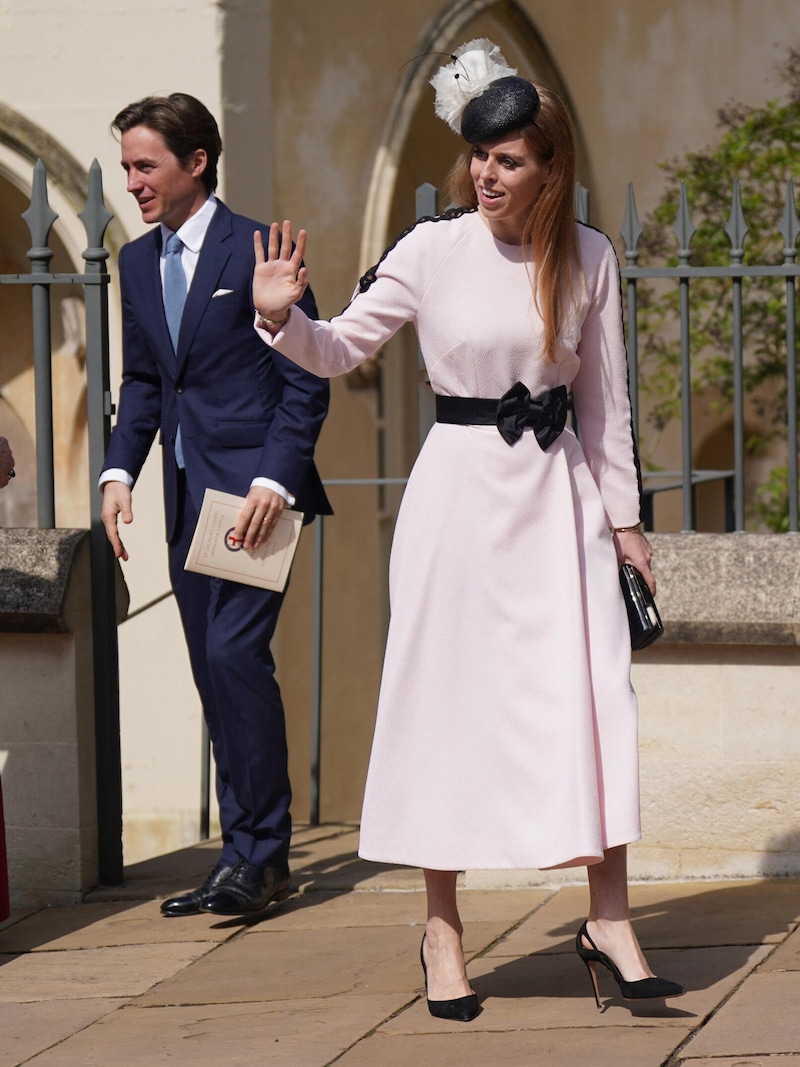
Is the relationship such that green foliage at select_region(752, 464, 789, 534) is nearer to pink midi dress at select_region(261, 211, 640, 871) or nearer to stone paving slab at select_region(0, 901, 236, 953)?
stone paving slab at select_region(0, 901, 236, 953)

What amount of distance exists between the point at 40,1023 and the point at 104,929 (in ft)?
2.67

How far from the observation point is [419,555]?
3410 mm

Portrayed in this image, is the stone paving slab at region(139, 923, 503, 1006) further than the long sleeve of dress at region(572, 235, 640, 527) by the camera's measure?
Yes

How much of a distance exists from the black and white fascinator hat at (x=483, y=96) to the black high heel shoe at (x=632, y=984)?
1.57m

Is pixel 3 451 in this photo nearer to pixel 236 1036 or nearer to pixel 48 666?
pixel 48 666

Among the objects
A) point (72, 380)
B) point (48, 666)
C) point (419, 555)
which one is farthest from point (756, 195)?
point (419, 555)

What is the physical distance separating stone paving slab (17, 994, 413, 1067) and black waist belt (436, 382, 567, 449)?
1.17 meters

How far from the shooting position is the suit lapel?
4328 mm

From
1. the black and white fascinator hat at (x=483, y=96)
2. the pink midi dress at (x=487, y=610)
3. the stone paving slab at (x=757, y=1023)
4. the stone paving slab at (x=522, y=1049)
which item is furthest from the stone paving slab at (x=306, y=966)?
the black and white fascinator hat at (x=483, y=96)

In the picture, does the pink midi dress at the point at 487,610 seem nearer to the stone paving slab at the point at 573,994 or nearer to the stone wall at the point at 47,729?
the stone paving slab at the point at 573,994

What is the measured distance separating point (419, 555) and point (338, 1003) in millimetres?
941

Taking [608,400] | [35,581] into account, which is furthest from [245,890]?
[608,400]

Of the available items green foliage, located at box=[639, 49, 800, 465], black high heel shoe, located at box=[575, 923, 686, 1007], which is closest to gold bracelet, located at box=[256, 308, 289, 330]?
black high heel shoe, located at box=[575, 923, 686, 1007]

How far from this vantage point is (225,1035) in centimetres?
340
